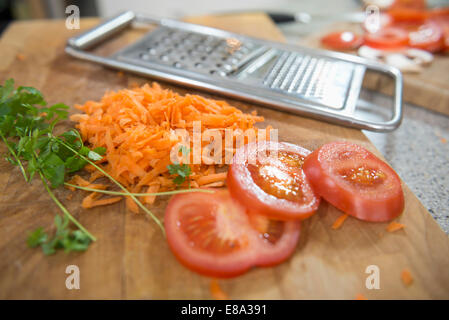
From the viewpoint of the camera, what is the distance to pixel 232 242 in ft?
3.74

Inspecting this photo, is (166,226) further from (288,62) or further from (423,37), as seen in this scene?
(423,37)

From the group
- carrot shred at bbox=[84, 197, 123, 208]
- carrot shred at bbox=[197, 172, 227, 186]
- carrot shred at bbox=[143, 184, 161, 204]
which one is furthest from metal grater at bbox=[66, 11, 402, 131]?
carrot shred at bbox=[84, 197, 123, 208]

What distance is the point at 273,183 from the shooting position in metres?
1.30

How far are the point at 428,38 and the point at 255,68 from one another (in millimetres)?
1464

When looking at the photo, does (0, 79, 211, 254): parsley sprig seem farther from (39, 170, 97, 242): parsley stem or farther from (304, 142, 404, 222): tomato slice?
(304, 142, 404, 222): tomato slice

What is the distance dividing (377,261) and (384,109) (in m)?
1.27

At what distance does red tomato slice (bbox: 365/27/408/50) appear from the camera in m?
2.48

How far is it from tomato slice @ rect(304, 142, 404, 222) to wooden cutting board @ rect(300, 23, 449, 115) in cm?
104

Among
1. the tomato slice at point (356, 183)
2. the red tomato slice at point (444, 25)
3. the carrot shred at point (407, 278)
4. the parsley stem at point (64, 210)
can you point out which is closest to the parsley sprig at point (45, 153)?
the parsley stem at point (64, 210)

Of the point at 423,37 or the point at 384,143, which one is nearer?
the point at 384,143

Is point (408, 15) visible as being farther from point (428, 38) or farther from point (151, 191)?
point (151, 191)

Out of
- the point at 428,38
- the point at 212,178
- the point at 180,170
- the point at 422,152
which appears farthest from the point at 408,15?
the point at 180,170
